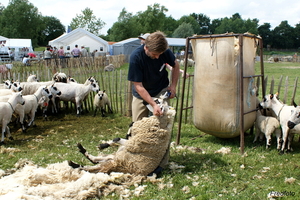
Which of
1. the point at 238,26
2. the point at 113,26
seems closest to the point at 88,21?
the point at 113,26

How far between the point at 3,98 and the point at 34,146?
2.09 meters

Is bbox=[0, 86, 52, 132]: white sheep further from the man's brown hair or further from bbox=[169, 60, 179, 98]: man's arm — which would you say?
the man's brown hair

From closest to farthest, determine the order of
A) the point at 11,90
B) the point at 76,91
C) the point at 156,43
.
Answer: the point at 156,43, the point at 11,90, the point at 76,91

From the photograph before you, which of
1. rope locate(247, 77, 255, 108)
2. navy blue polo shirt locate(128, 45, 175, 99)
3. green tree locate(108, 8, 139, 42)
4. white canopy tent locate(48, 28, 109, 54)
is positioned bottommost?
rope locate(247, 77, 255, 108)

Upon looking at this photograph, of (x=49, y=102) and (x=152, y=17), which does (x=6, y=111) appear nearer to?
(x=49, y=102)

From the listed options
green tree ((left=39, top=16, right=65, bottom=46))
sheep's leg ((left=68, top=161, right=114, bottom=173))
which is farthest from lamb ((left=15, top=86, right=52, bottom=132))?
green tree ((left=39, top=16, right=65, bottom=46))

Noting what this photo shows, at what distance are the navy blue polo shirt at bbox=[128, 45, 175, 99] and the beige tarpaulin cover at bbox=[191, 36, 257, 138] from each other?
120 cm

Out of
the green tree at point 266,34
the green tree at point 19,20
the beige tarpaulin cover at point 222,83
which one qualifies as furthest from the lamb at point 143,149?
the green tree at point 266,34

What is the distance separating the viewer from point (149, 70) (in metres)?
4.66

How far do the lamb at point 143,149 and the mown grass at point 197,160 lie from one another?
35 centimetres

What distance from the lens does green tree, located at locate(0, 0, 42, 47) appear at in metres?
73.2

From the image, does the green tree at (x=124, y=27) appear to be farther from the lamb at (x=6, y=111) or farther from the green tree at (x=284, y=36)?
→ the lamb at (x=6, y=111)

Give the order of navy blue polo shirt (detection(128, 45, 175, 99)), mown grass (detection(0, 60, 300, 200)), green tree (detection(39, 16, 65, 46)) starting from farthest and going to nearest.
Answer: green tree (detection(39, 16, 65, 46))
navy blue polo shirt (detection(128, 45, 175, 99))
mown grass (detection(0, 60, 300, 200))

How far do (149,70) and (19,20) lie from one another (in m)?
79.7
